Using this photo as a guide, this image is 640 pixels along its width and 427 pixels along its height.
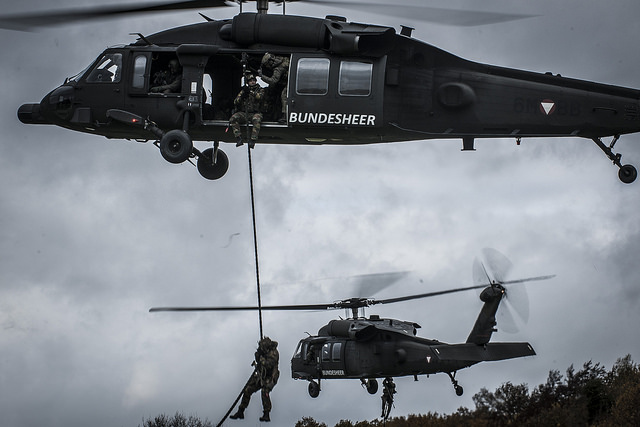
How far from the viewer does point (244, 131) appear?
1884cm

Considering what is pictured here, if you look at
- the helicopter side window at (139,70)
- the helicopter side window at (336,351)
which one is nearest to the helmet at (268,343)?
the helicopter side window at (139,70)

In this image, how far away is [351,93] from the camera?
18.5m

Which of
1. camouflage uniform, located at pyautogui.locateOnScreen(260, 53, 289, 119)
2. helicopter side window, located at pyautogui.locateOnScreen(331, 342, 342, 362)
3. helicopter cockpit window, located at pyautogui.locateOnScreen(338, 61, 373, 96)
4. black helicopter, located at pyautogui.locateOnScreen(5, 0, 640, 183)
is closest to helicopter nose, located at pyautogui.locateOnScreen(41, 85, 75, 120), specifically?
black helicopter, located at pyautogui.locateOnScreen(5, 0, 640, 183)

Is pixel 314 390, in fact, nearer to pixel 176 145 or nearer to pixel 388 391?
pixel 388 391

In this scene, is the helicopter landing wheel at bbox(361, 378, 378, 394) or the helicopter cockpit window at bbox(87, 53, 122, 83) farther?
the helicopter landing wheel at bbox(361, 378, 378, 394)

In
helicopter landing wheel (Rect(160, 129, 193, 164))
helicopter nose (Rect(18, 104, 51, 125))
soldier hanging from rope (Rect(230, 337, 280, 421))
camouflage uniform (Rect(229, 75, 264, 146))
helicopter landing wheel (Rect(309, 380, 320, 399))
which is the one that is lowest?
soldier hanging from rope (Rect(230, 337, 280, 421))

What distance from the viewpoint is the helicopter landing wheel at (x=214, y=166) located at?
21.3 meters

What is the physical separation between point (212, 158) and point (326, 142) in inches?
115

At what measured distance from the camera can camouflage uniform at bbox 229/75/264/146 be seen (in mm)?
18750

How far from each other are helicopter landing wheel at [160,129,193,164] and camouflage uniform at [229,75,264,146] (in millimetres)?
892

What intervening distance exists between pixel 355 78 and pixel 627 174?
17.6 ft

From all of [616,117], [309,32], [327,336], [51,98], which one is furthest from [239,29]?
[327,336]

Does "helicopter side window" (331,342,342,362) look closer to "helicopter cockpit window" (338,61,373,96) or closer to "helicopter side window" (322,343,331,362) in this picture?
"helicopter side window" (322,343,331,362)

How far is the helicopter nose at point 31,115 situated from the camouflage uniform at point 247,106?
4.26 meters
